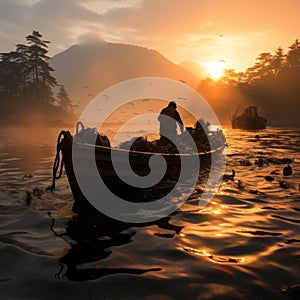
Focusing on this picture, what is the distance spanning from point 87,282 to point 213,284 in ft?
7.25

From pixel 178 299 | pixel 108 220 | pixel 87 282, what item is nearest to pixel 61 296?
pixel 87 282

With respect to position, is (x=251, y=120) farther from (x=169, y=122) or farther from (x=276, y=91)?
(x=169, y=122)

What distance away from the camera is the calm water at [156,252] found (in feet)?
16.3

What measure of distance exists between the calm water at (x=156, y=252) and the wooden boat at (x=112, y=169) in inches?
36.1

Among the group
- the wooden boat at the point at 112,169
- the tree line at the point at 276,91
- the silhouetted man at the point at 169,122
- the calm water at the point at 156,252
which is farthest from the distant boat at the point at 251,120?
the calm water at the point at 156,252

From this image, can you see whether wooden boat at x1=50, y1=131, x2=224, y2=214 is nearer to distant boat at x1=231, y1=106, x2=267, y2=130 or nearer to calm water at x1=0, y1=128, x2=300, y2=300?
calm water at x1=0, y1=128, x2=300, y2=300

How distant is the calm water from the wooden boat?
0.92 meters

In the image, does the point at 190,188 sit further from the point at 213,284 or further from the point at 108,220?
the point at 213,284

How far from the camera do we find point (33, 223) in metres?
8.03

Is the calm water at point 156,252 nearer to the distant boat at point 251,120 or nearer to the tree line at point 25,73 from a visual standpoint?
the distant boat at point 251,120

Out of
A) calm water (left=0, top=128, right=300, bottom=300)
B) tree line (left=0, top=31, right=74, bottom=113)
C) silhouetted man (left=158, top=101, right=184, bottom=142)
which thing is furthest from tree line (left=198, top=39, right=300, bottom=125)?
calm water (left=0, top=128, right=300, bottom=300)

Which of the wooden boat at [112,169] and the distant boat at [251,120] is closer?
the wooden boat at [112,169]

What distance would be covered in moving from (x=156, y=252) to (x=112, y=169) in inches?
173

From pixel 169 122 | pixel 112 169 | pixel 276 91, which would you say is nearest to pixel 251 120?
pixel 276 91
